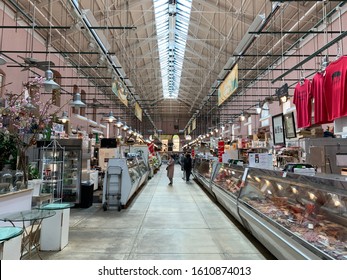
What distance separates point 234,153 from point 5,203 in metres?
11.6

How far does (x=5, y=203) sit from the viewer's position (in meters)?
3.90

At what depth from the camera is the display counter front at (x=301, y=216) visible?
2791 millimetres

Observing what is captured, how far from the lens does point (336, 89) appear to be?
3.41 metres

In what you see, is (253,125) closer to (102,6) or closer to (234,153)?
(234,153)

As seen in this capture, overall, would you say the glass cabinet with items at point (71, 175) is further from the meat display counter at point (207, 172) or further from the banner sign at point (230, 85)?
the banner sign at point (230, 85)

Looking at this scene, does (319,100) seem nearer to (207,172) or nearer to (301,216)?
(301,216)

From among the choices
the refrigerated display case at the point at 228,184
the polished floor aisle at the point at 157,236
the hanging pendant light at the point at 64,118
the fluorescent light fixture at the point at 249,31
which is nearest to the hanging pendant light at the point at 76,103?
the polished floor aisle at the point at 157,236

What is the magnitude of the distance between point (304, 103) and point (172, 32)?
1097cm

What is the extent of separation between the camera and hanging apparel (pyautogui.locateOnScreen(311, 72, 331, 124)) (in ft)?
12.3

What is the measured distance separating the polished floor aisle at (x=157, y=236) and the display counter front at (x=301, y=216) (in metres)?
0.60

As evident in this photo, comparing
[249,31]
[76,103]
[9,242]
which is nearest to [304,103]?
[249,31]

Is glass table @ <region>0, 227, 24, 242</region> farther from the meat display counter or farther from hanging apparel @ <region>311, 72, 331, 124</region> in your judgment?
the meat display counter

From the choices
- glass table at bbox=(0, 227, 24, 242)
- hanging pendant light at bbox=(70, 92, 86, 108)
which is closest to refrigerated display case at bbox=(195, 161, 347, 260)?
glass table at bbox=(0, 227, 24, 242)
